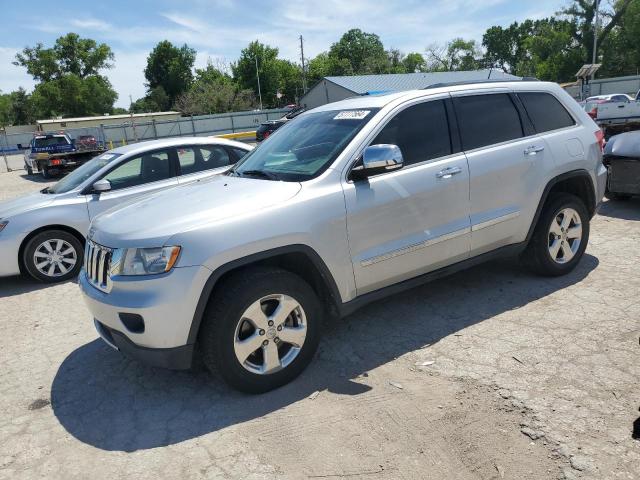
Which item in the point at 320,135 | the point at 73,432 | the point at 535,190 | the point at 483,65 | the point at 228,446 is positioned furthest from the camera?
the point at 483,65

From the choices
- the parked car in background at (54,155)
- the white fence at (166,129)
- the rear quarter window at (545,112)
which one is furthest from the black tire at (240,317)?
the white fence at (166,129)

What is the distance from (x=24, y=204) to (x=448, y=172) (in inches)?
203

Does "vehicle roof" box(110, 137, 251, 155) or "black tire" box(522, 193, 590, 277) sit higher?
"vehicle roof" box(110, 137, 251, 155)

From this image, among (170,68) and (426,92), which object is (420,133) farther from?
(170,68)

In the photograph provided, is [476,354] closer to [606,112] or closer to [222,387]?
[222,387]

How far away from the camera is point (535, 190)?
14.6ft

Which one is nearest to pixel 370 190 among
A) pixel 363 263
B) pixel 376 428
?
pixel 363 263

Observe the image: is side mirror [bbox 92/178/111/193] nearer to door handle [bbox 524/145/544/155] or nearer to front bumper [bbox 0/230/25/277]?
front bumper [bbox 0/230/25/277]

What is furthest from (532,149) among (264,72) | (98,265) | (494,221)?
(264,72)

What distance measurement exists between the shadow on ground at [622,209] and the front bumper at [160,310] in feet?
21.0

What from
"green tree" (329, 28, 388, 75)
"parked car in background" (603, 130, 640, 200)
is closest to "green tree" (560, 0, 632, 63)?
"green tree" (329, 28, 388, 75)

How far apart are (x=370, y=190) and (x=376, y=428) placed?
5.13 feet

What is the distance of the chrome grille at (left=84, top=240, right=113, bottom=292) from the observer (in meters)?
3.23

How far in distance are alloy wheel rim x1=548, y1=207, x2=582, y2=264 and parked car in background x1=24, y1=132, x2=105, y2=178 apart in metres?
19.5
